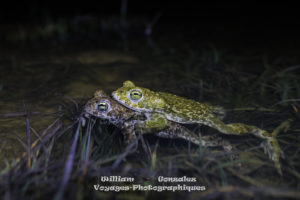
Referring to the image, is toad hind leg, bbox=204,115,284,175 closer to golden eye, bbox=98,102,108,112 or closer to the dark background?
golden eye, bbox=98,102,108,112

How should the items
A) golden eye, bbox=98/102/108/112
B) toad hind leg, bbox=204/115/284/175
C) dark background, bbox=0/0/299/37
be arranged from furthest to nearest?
dark background, bbox=0/0/299/37 → golden eye, bbox=98/102/108/112 → toad hind leg, bbox=204/115/284/175

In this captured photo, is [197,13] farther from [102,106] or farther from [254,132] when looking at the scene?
[102,106]

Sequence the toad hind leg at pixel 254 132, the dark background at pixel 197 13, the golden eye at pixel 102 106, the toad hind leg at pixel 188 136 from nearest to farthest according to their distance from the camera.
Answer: the toad hind leg at pixel 254 132, the toad hind leg at pixel 188 136, the golden eye at pixel 102 106, the dark background at pixel 197 13

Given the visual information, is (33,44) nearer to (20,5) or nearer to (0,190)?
(0,190)

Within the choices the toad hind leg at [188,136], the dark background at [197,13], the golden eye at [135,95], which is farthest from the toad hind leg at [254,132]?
the dark background at [197,13]

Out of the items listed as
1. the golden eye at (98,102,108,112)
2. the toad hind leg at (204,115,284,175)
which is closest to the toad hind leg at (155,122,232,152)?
the toad hind leg at (204,115,284,175)

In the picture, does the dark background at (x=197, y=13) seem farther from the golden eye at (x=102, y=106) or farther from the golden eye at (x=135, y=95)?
the golden eye at (x=102, y=106)

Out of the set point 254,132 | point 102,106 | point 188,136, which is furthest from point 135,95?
point 254,132

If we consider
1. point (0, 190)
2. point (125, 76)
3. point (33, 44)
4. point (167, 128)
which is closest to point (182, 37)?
point (125, 76)
